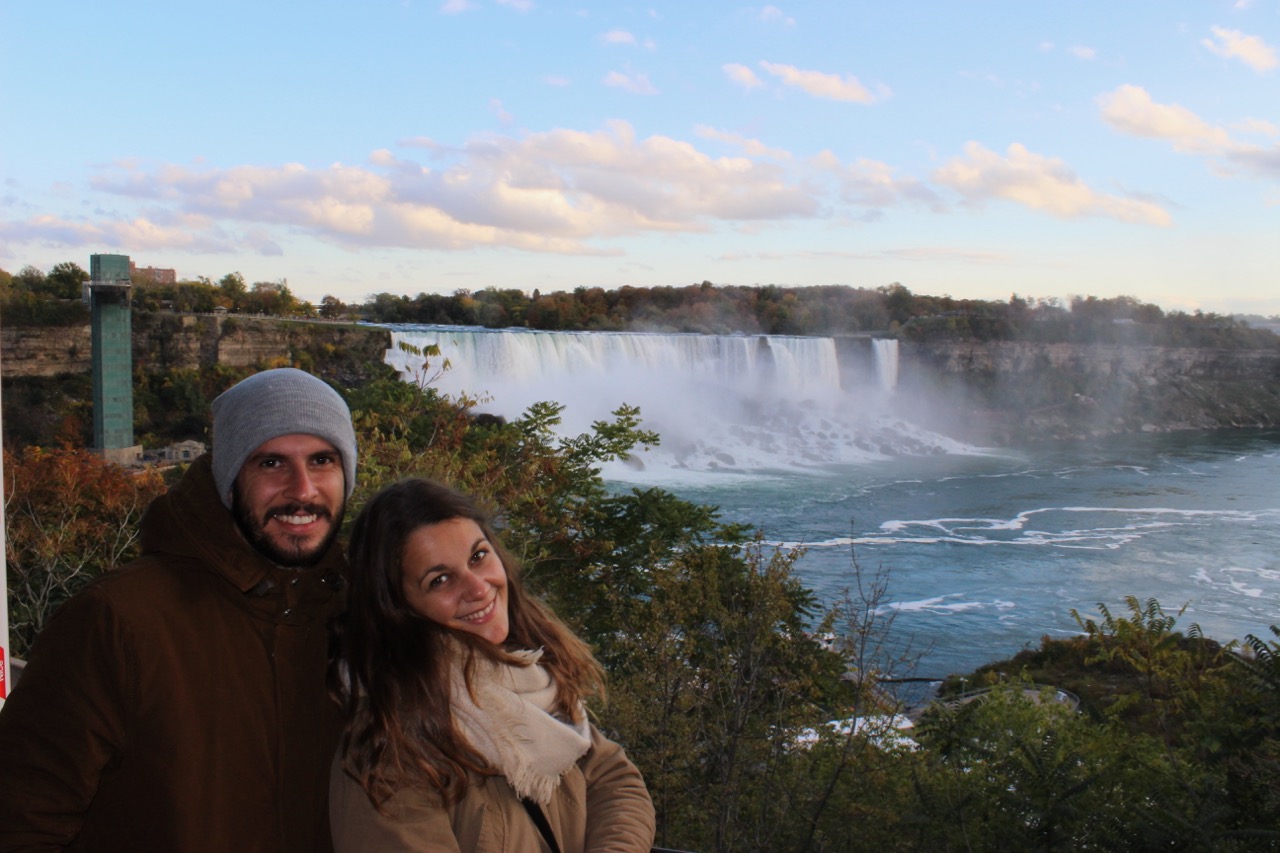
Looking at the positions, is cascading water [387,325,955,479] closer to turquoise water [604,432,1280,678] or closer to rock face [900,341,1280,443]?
turquoise water [604,432,1280,678]

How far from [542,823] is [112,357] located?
69.6 ft

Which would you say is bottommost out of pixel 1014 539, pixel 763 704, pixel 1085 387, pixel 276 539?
pixel 1014 539

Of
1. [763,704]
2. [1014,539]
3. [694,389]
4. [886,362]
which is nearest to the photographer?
[763,704]

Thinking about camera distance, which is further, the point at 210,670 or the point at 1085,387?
the point at 1085,387

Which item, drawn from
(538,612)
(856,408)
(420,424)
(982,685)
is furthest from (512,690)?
(856,408)

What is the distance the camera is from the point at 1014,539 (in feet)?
67.4

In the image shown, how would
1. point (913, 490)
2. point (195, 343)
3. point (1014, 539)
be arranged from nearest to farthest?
point (1014, 539) < point (195, 343) < point (913, 490)

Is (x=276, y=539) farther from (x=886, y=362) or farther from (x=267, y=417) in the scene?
(x=886, y=362)

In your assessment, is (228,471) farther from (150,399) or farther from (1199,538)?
(150,399)

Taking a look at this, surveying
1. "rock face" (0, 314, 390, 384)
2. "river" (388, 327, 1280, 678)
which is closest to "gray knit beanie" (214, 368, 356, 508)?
"river" (388, 327, 1280, 678)

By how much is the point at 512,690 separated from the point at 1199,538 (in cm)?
2314

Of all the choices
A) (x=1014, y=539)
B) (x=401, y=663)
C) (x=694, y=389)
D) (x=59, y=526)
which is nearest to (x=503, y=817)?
(x=401, y=663)

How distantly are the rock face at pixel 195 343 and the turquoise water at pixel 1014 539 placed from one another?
8.98 m

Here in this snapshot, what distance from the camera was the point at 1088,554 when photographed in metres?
19.4
